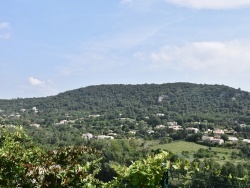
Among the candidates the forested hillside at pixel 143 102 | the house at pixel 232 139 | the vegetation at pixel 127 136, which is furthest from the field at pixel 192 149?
the forested hillside at pixel 143 102

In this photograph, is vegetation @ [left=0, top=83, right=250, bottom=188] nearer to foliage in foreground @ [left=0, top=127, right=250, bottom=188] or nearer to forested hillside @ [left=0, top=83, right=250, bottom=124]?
foliage in foreground @ [left=0, top=127, right=250, bottom=188]

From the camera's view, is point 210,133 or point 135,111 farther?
point 135,111

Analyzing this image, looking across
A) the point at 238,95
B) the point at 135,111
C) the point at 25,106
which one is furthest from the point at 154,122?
the point at 25,106

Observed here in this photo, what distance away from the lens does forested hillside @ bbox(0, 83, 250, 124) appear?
302 feet

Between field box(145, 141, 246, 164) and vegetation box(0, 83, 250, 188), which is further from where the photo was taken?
field box(145, 141, 246, 164)

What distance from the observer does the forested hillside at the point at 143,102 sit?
3625 inches

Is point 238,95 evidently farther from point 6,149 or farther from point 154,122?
point 6,149

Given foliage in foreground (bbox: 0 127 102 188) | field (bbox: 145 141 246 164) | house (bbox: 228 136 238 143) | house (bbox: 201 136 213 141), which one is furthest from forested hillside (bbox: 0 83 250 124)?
foliage in foreground (bbox: 0 127 102 188)

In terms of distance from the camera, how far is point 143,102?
365 ft

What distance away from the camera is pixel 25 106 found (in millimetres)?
112562

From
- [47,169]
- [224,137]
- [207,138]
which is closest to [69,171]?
[47,169]

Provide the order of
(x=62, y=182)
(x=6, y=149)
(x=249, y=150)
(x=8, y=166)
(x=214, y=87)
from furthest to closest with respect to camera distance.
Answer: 1. (x=214, y=87)
2. (x=249, y=150)
3. (x=6, y=149)
4. (x=8, y=166)
5. (x=62, y=182)

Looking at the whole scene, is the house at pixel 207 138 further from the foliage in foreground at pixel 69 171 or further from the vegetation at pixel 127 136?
the foliage in foreground at pixel 69 171

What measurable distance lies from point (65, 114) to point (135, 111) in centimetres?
2152
